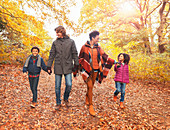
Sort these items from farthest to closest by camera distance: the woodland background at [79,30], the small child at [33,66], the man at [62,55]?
1. the woodland background at [79,30]
2. the small child at [33,66]
3. the man at [62,55]

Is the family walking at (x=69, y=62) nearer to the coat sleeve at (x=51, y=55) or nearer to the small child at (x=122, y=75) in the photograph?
the coat sleeve at (x=51, y=55)

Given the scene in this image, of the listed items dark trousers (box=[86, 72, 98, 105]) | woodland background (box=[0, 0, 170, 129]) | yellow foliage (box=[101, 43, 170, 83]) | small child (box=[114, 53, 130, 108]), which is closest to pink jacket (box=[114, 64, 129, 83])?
small child (box=[114, 53, 130, 108])

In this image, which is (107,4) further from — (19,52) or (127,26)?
(19,52)

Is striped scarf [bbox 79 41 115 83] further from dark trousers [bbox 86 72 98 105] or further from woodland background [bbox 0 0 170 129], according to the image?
woodland background [bbox 0 0 170 129]

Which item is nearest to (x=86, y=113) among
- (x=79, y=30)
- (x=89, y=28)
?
(x=79, y=30)

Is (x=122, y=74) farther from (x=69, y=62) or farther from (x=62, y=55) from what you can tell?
(x=62, y=55)

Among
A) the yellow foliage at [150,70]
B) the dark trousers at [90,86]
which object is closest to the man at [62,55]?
the dark trousers at [90,86]

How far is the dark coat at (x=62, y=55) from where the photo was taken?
3758mm

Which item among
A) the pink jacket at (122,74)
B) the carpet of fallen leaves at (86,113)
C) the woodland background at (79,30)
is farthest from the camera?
the woodland background at (79,30)

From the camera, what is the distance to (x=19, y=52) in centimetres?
878

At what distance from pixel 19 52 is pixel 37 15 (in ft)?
13.1

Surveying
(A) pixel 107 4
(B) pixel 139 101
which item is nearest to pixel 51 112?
(B) pixel 139 101

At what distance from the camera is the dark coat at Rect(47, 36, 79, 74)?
3.76 meters

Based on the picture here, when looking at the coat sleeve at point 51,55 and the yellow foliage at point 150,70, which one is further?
Result: the yellow foliage at point 150,70
